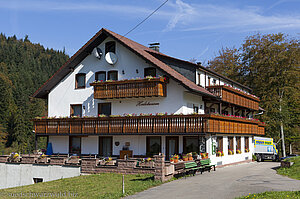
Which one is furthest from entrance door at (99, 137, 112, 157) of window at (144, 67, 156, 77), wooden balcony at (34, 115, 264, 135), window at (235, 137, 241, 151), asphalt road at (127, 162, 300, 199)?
window at (235, 137, 241, 151)

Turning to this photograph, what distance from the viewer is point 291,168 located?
79.5ft

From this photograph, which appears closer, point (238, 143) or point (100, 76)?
point (100, 76)

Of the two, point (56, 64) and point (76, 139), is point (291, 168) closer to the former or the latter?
point (76, 139)

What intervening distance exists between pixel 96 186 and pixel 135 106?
1120 centimetres

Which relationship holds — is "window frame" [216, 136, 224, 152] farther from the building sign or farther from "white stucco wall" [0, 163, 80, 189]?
"white stucco wall" [0, 163, 80, 189]

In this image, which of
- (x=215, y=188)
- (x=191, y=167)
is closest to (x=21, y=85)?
(x=191, y=167)

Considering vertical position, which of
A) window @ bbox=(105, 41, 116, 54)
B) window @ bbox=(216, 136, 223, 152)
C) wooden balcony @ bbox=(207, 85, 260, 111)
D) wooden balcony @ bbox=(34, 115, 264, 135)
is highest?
window @ bbox=(105, 41, 116, 54)

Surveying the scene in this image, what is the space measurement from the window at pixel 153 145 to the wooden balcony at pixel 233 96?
239 inches

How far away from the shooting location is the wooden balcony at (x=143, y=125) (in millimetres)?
26000

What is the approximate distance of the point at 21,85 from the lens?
129 m

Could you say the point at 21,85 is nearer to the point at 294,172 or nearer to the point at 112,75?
the point at 112,75

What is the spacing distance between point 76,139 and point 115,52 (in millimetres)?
8007

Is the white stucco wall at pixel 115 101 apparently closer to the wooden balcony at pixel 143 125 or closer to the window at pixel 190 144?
the wooden balcony at pixel 143 125

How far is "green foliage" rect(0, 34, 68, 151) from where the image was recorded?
10769 centimetres
